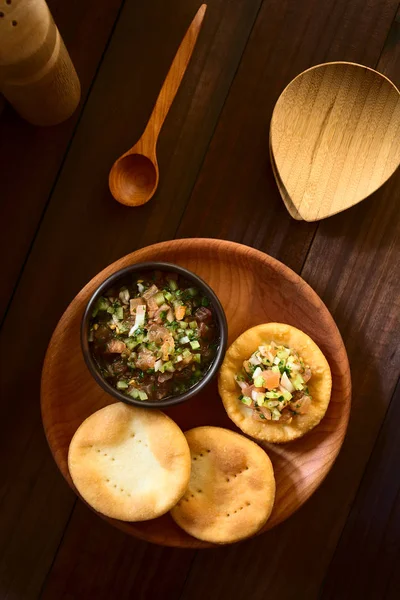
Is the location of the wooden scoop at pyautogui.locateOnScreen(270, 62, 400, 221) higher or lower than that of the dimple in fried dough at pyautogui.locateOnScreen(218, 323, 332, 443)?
higher

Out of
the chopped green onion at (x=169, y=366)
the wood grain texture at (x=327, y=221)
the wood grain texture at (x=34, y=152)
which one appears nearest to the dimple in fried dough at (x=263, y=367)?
the chopped green onion at (x=169, y=366)

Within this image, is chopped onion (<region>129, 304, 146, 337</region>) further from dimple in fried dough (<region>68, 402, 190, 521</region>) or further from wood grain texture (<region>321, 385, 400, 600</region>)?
wood grain texture (<region>321, 385, 400, 600</region>)

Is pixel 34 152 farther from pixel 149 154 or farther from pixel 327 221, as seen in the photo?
pixel 327 221

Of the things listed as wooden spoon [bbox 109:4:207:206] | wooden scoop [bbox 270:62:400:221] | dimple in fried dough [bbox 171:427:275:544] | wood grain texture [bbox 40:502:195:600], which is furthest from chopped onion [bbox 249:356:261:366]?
wood grain texture [bbox 40:502:195:600]

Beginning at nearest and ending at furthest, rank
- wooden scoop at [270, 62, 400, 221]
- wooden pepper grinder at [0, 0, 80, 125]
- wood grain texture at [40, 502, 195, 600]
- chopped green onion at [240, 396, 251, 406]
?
1. wooden pepper grinder at [0, 0, 80, 125]
2. chopped green onion at [240, 396, 251, 406]
3. wooden scoop at [270, 62, 400, 221]
4. wood grain texture at [40, 502, 195, 600]

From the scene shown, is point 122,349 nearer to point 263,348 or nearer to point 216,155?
point 263,348

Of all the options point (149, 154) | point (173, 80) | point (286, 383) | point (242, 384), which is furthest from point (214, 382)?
point (173, 80)

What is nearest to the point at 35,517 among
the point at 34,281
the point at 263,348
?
the point at 34,281
